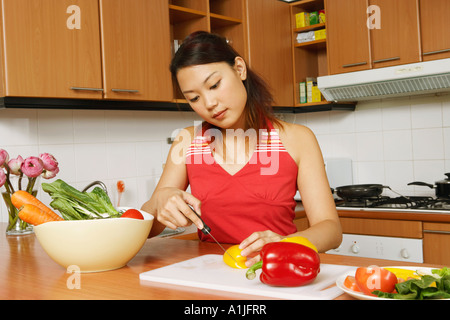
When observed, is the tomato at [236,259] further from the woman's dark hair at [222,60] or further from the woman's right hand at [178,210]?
the woman's dark hair at [222,60]

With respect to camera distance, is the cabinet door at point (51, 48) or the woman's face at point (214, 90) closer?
the woman's face at point (214, 90)

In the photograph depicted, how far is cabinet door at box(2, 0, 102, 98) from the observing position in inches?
78.3

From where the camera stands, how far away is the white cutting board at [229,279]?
2.75 ft

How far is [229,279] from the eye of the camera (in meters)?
0.95

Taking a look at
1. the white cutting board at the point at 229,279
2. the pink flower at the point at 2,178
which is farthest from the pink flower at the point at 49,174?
the white cutting board at the point at 229,279

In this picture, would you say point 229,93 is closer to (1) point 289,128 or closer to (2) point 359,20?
(1) point 289,128

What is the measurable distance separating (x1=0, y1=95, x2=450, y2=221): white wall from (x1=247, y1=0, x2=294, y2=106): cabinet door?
39cm

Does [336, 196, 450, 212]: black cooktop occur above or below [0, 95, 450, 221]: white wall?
below

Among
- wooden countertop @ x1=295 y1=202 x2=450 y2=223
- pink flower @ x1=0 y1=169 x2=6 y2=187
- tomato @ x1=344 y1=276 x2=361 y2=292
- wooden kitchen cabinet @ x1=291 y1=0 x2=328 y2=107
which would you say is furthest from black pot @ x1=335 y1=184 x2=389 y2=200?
tomato @ x1=344 y1=276 x2=361 y2=292

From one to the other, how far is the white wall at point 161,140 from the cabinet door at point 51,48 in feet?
1.15

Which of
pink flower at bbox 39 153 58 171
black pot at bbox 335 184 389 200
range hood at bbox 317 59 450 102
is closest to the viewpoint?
pink flower at bbox 39 153 58 171

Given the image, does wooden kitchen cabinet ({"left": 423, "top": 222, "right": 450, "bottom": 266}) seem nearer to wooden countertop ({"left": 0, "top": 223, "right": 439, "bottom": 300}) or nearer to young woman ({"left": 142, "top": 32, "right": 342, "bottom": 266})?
young woman ({"left": 142, "top": 32, "right": 342, "bottom": 266})

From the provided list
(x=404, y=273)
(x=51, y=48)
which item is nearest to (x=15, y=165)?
(x=51, y=48)
